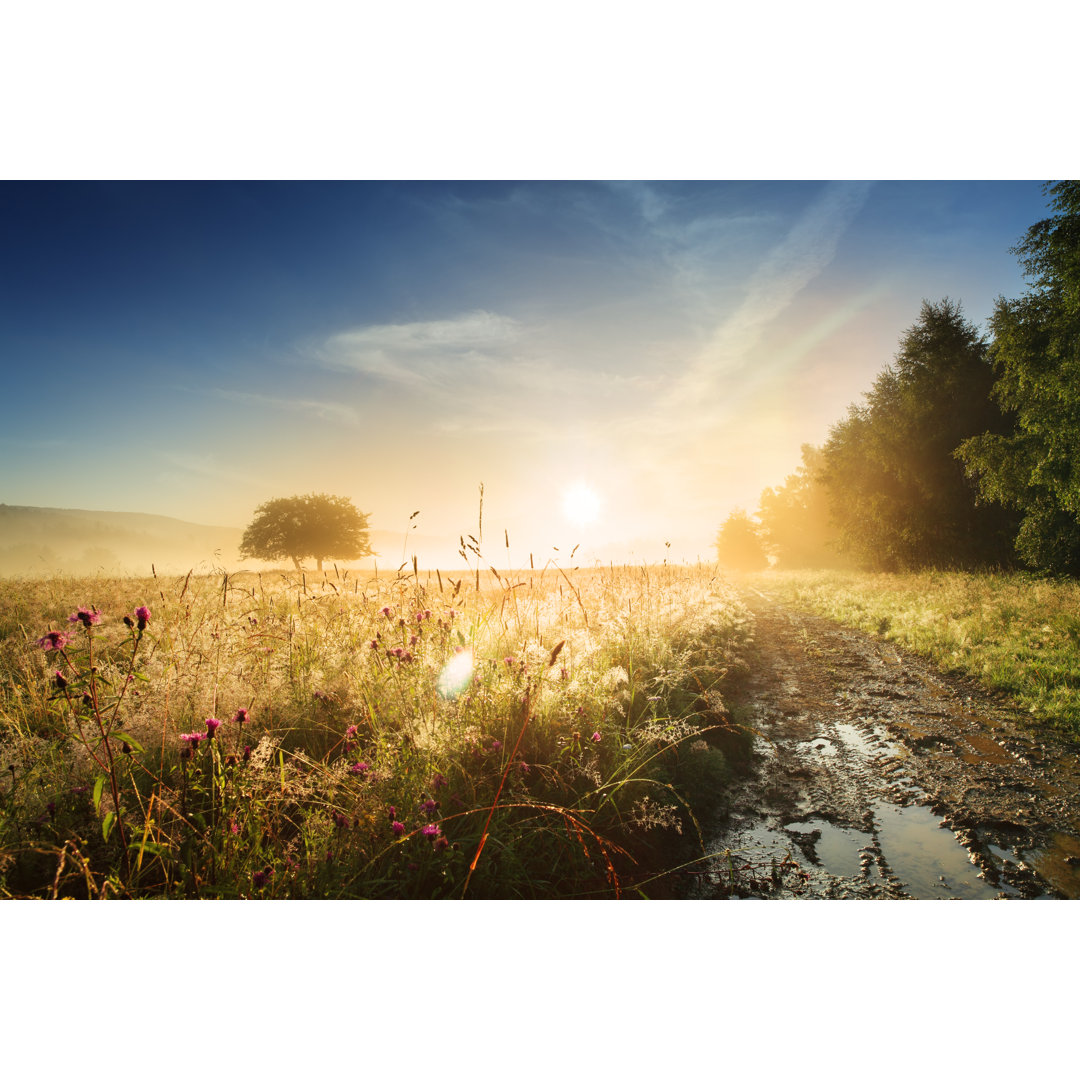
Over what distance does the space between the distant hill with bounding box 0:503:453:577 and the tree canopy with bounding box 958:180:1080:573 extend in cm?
997

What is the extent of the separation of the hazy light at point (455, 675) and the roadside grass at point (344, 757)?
0.06 feet

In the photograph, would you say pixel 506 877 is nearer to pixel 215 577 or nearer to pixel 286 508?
pixel 215 577

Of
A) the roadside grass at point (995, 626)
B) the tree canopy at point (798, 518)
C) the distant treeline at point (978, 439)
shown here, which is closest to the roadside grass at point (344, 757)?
the roadside grass at point (995, 626)

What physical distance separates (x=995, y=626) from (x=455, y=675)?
7534 mm

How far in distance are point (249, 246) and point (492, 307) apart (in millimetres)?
2275

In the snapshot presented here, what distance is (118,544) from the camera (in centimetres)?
534

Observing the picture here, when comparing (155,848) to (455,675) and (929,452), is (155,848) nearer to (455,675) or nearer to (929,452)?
(455,675)

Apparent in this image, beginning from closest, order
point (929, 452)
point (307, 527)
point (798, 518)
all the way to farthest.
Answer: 1. point (307, 527)
2. point (929, 452)
3. point (798, 518)

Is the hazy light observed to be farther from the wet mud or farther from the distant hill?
the wet mud

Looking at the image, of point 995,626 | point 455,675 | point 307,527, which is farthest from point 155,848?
point 307,527

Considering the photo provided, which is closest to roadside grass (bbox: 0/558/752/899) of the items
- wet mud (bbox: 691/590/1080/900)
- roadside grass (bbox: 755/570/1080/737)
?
wet mud (bbox: 691/590/1080/900)

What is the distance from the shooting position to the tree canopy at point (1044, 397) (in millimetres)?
8125

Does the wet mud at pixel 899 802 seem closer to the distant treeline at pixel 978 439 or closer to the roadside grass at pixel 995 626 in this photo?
the roadside grass at pixel 995 626

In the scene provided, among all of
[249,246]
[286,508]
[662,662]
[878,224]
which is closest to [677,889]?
[662,662]
